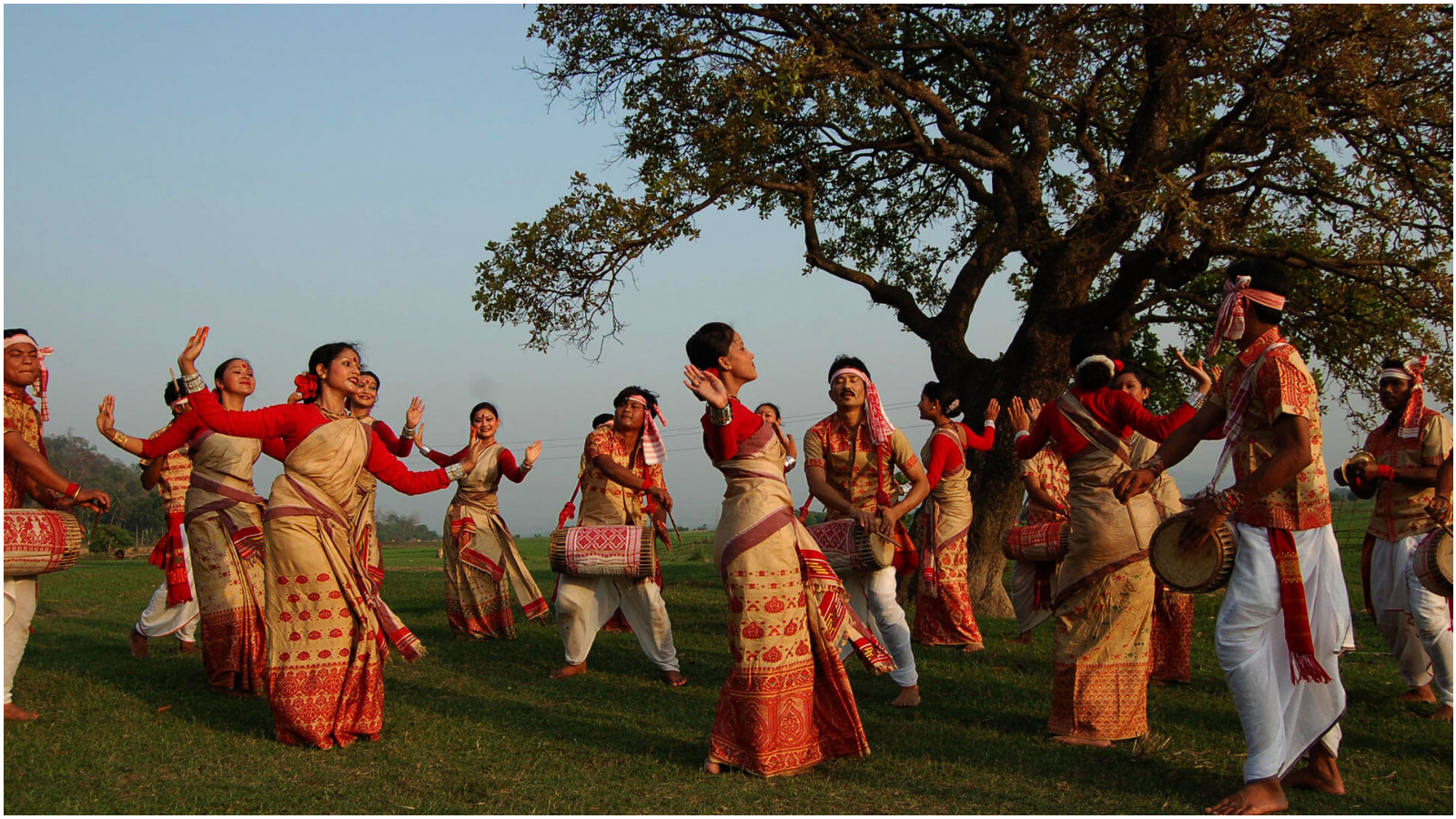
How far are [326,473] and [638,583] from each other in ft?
8.97

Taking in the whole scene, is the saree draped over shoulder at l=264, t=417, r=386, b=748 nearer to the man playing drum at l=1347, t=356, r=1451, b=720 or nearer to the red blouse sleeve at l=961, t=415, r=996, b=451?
the red blouse sleeve at l=961, t=415, r=996, b=451

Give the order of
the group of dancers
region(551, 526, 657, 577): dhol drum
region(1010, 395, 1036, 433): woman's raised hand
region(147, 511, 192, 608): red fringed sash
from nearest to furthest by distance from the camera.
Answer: the group of dancers → region(1010, 395, 1036, 433): woman's raised hand → region(551, 526, 657, 577): dhol drum → region(147, 511, 192, 608): red fringed sash

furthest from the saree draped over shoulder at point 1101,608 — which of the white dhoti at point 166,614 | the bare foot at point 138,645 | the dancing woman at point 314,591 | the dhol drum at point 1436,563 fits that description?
the bare foot at point 138,645

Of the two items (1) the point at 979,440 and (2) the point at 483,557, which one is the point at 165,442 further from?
(1) the point at 979,440

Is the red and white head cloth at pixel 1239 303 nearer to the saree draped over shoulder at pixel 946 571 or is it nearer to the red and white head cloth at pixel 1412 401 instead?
the red and white head cloth at pixel 1412 401

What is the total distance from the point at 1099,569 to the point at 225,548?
5.63 meters

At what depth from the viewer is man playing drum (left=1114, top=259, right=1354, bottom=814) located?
4.29 m

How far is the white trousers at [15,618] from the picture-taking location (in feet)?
19.7

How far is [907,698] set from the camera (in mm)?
6562

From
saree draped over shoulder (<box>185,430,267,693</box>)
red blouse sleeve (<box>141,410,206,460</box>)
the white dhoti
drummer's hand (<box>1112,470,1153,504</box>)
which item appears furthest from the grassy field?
red blouse sleeve (<box>141,410,206,460</box>)

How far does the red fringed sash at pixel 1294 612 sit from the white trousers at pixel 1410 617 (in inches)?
87.9

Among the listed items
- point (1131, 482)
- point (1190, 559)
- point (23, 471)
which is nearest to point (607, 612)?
point (23, 471)

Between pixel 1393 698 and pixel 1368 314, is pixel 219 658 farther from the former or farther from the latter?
pixel 1368 314

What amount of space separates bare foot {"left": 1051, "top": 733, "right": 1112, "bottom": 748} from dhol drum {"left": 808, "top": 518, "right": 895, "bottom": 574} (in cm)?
151
